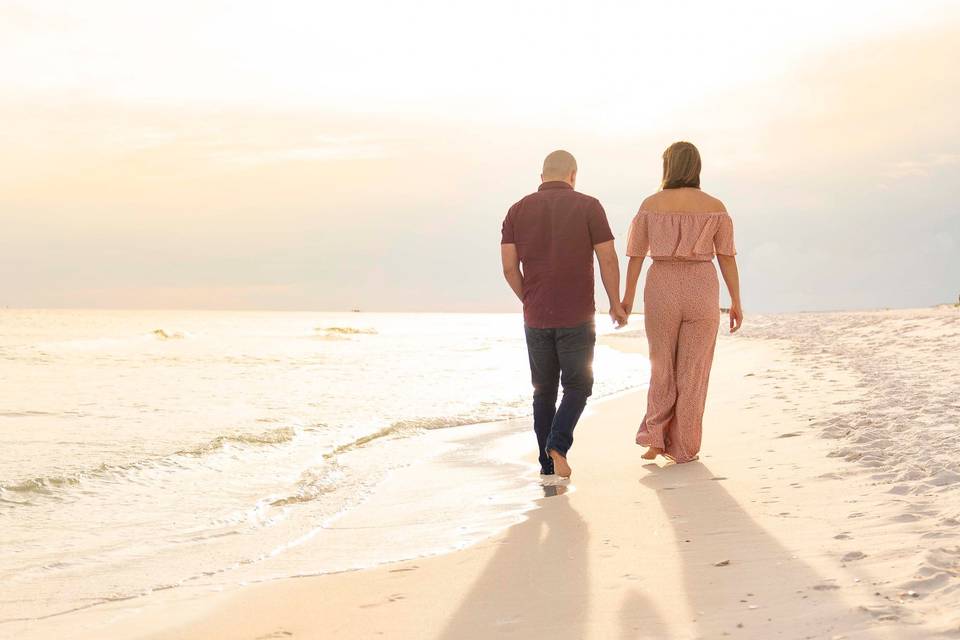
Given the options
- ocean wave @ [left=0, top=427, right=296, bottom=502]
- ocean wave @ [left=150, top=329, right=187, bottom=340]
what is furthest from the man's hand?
ocean wave @ [left=150, top=329, right=187, bottom=340]

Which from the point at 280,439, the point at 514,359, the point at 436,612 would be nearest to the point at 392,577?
the point at 436,612

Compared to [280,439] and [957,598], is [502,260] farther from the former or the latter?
[280,439]

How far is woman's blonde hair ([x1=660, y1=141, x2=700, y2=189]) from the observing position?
5508mm

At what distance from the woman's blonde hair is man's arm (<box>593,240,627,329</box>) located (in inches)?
25.4

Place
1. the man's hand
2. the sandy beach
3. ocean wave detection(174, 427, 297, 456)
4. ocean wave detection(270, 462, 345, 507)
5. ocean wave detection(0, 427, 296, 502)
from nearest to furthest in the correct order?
the sandy beach < the man's hand < ocean wave detection(270, 462, 345, 507) < ocean wave detection(0, 427, 296, 502) < ocean wave detection(174, 427, 297, 456)

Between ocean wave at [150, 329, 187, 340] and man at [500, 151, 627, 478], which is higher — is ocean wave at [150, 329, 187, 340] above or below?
below

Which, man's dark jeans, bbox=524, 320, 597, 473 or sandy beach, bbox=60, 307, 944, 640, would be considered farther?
man's dark jeans, bbox=524, 320, 597, 473

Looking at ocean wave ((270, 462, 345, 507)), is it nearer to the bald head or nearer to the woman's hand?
the bald head

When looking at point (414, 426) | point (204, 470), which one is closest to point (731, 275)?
point (204, 470)

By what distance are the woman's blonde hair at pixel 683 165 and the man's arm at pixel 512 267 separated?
114 centimetres

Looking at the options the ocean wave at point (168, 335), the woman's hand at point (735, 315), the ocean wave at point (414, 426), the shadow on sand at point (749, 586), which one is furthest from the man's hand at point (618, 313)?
the ocean wave at point (168, 335)

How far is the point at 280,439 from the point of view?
9.12m

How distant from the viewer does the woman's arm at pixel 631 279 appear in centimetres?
562

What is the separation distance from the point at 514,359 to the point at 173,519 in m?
18.5
